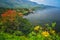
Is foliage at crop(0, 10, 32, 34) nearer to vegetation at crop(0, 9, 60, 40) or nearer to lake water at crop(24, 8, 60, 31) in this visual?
vegetation at crop(0, 9, 60, 40)

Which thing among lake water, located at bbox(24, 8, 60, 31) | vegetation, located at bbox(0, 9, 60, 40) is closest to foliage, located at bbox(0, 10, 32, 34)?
vegetation, located at bbox(0, 9, 60, 40)

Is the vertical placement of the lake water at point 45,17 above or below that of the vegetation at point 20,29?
above

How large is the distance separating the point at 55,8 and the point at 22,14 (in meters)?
0.54

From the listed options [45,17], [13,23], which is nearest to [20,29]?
[13,23]

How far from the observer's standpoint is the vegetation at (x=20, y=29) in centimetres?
330

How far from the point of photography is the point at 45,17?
11.0 ft

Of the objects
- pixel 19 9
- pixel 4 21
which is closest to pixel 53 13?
pixel 19 9

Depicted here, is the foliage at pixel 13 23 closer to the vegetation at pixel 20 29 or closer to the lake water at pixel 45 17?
the vegetation at pixel 20 29

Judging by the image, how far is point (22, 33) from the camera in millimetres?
3328

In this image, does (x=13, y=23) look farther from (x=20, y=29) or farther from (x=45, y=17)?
(x=45, y=17)

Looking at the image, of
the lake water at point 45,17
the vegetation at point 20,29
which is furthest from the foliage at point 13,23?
the lake water at point 45,17

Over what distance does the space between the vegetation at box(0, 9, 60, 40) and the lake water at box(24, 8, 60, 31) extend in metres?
0.06

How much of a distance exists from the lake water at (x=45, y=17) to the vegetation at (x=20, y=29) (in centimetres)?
6

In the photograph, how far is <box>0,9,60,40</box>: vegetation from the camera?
3.30m
